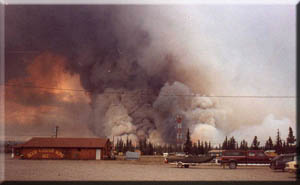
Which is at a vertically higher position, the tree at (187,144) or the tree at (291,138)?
the tree at (291,138)

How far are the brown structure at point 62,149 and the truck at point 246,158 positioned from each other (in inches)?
1053

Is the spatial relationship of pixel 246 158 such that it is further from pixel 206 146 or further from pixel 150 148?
pixel 150 148

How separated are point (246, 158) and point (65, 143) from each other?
32869 mm

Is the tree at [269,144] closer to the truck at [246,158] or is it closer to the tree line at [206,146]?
the tree line at [206,146]

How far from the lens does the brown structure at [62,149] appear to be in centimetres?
5234

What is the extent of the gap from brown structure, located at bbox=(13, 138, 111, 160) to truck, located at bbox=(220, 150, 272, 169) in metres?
26.8

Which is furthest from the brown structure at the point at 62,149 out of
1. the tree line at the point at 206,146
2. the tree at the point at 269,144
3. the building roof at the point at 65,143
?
the tree at the point at 269,144

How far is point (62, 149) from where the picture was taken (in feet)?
173

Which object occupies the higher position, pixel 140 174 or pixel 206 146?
pixel 140 174

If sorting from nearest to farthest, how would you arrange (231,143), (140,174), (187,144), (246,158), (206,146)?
(140,174)
(246,158)
(231,143)
(187,144)
(206,146)

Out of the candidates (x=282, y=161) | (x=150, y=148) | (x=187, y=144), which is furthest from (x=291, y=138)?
(x=150, y=148)

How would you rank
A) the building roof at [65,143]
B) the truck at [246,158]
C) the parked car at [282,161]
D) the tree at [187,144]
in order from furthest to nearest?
1. the tree at [187,144]
2. the building roof at [65,143]
3. the truck at [246,158]
4. the parked car at [282,161]

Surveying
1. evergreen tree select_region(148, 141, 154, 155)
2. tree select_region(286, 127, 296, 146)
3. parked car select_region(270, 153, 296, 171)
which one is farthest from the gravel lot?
evergreen tree select_region(148, 141, 154, 155)

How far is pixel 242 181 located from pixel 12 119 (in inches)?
1579
